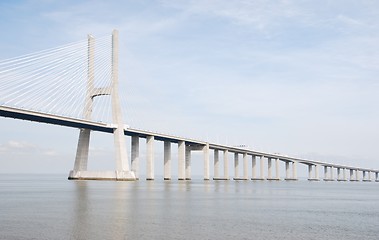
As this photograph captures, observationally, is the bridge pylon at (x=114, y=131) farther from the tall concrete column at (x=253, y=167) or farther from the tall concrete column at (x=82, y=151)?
the tall concrete column at (x=253, y=167)

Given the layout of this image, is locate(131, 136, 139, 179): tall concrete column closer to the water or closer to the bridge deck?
the bridge deck

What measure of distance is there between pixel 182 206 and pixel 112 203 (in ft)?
18.8

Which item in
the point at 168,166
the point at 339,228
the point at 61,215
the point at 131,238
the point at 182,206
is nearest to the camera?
the point at 131,238

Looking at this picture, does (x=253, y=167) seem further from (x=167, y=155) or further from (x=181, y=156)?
(x=167, y=155)

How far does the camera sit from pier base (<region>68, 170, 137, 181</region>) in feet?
261

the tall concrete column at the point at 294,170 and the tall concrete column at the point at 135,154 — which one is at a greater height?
the tall concrete column at the point at 135,154

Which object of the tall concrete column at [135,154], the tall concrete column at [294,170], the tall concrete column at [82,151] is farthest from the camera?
the tall concrete column at [294,170]

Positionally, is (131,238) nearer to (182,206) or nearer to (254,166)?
(182,206)

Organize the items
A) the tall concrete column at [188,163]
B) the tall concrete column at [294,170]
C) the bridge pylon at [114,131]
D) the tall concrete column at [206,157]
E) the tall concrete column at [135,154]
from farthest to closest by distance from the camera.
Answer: the tall concrete column at [294,170] < the tall concrete column at [188,163] < the tall concrete column at [206,157] < the tall concrete column at [135,154] < the bridge pylon at [114,131]

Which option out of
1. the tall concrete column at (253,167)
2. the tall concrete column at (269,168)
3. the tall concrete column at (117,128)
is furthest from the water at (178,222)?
the tall concrete column at (269,168)

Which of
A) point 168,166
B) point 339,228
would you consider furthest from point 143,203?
point 168,166

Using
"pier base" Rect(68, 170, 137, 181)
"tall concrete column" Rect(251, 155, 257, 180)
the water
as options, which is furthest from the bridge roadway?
the water

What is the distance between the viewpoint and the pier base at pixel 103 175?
79438mm

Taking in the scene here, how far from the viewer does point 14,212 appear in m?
34.3
